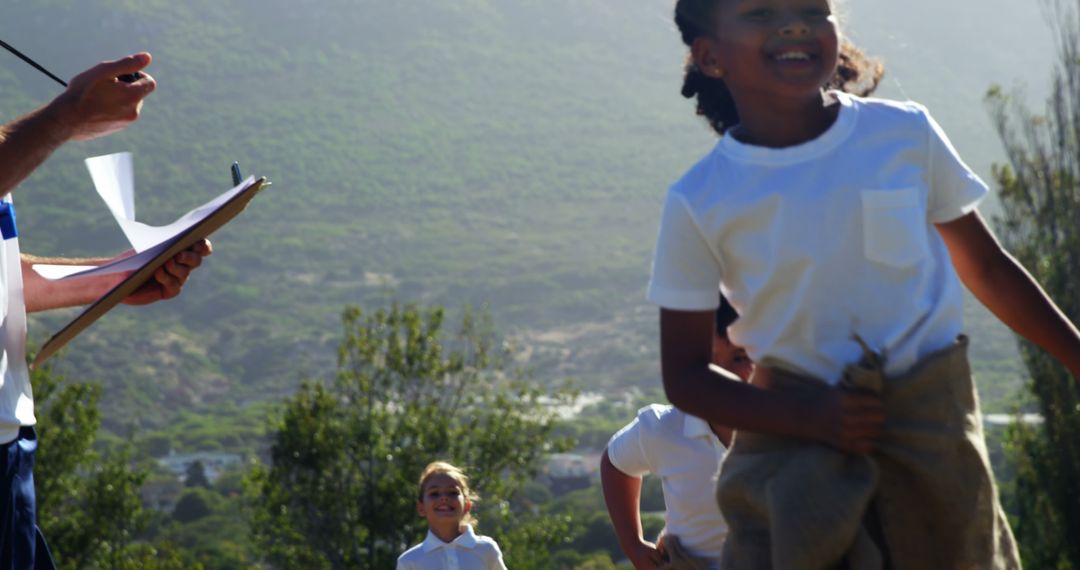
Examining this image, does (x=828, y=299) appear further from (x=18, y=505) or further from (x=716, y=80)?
(x=18, y=505)

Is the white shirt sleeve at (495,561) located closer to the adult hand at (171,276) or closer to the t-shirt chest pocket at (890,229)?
the adult hand at (171,276)

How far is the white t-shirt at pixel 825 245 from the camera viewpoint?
2258 millimetres

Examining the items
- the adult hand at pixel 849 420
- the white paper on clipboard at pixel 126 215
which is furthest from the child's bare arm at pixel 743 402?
the white paper on clipboard at pixel 126 215

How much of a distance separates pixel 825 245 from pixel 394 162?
325 feet

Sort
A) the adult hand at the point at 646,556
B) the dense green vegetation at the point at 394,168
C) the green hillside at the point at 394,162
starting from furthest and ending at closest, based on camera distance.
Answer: the green hillside at the point at 394,162 < the dense green vegetation at the point at 394,168 < the adult hand at the point at 646,556

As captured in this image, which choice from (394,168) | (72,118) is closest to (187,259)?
(72,118)

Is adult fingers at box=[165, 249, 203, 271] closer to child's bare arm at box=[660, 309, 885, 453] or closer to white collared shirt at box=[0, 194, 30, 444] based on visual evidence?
white collared shirt at box=[0, 194, 30, 444]

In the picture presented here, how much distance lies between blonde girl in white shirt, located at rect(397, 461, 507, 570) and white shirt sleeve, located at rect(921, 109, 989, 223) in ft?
13.6

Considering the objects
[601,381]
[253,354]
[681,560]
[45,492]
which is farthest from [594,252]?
[681,560]

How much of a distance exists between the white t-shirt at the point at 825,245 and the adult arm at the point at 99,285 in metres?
1.29

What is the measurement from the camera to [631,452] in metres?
4.39

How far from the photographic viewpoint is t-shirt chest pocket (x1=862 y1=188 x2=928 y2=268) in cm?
226

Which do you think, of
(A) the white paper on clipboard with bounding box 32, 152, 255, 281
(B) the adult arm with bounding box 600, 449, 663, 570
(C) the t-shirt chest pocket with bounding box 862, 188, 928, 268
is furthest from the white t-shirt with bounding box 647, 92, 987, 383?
(B) the adult arm with bounding box 600, 449, 663, 570

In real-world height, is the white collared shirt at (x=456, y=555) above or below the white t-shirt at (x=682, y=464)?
below
